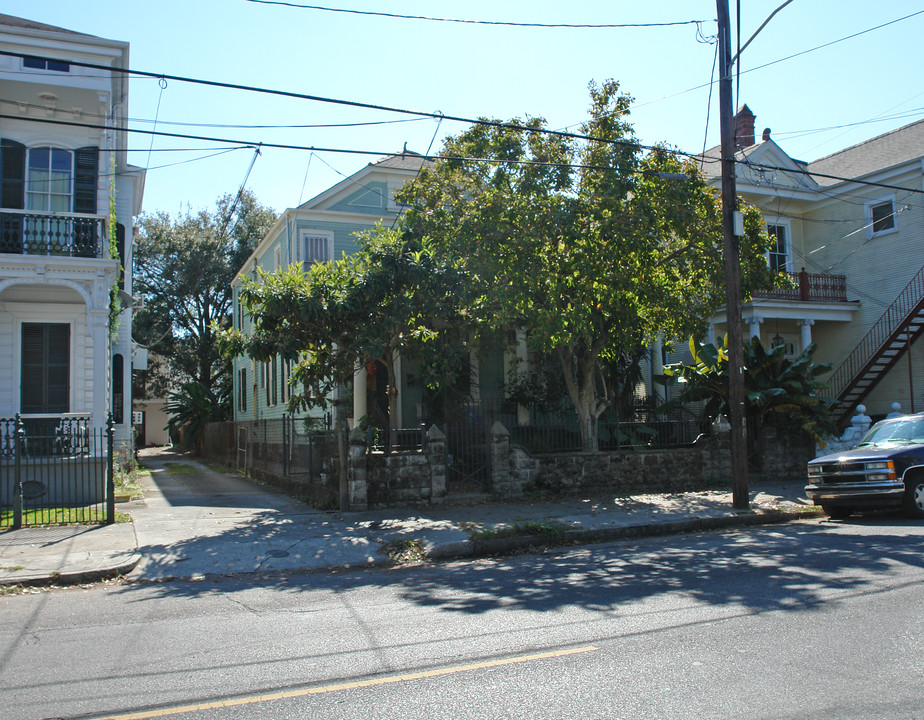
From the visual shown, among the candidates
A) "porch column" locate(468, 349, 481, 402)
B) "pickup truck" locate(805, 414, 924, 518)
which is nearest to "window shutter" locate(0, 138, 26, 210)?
"porch column" locate(468, 349, 481, 402)

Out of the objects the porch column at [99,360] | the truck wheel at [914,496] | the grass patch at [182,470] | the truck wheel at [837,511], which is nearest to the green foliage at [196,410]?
the grass patch at [182,470]

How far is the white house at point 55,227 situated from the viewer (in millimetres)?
14539

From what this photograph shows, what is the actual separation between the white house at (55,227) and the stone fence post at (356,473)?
5471 mm

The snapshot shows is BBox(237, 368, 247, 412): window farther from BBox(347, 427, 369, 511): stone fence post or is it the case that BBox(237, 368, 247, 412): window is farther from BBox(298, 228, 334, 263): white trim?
BBox(347, 427, 369, 511): stone fence post

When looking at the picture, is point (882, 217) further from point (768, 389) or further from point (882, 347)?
point (768, 389)

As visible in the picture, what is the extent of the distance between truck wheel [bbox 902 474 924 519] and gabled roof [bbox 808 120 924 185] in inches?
564

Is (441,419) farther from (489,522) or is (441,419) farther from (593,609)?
(593,609)

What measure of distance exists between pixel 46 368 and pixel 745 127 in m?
23.8

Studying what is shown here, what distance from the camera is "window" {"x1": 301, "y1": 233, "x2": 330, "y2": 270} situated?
2127 centimetres

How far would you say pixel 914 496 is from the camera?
1168 cm

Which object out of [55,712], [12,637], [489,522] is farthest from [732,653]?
[489,522]

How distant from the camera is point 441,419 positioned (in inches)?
767

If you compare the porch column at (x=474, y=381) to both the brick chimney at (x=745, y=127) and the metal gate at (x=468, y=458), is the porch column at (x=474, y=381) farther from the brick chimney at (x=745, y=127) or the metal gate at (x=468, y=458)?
the brick chimney at (x=745, y=127)

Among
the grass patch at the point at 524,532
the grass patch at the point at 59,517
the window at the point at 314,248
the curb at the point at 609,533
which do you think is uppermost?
the window at the point at 314,248
